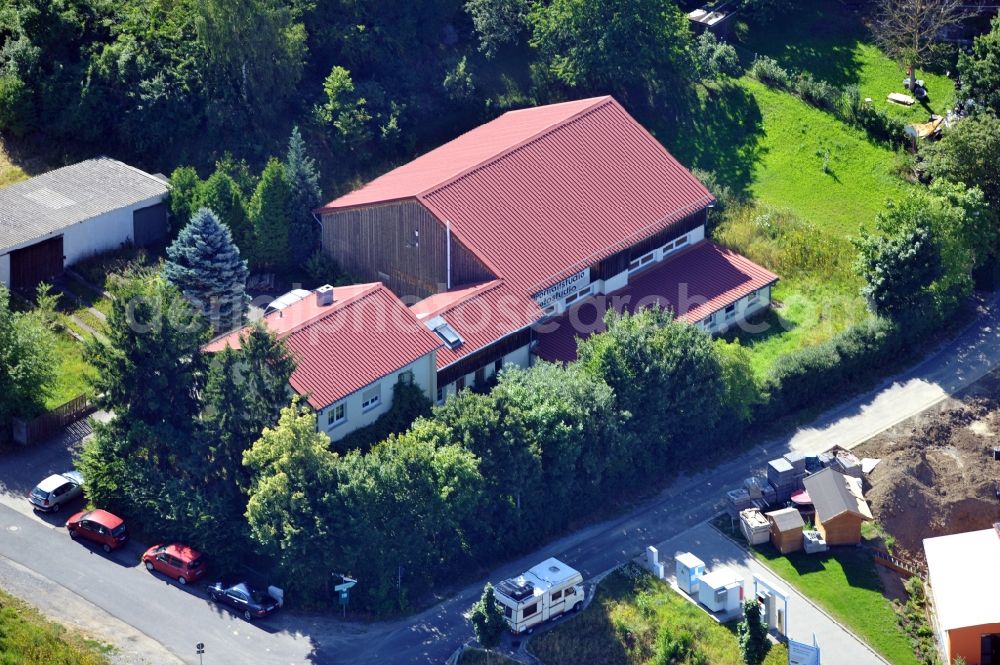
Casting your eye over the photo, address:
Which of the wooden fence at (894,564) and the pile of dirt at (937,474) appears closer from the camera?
the wooden fence at (894,564)

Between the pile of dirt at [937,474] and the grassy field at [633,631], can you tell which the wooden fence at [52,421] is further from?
the pile of dirt at [937,474]

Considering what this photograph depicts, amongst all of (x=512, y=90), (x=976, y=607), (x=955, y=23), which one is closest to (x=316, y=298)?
(x=512, y=90)

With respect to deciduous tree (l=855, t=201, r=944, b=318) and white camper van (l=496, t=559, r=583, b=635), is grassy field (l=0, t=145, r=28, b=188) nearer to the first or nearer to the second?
white camper van (l=496, t=559, r=583, b=635)

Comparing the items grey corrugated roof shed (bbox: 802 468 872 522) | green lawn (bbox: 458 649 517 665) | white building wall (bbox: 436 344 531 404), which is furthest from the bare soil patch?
green lawn (bbox: 458 649 517 665)

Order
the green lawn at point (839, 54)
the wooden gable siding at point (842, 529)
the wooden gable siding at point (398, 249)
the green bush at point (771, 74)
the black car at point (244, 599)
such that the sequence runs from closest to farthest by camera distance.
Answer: the black car at point (244, 599) → the wooden gable siding at point (842, 529) → the wooden gable siding at point (398, 249) → the green lawn at point (839, 54) → the green bush at point (771, 74)

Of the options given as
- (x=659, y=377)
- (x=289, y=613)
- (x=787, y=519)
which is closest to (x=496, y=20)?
(x=659, y=377)

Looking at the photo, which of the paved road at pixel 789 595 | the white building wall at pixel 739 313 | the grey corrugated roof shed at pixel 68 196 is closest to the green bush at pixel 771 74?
the white building wall at pixel 739 313

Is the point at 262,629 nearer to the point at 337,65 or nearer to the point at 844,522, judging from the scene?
the point at 844,522
